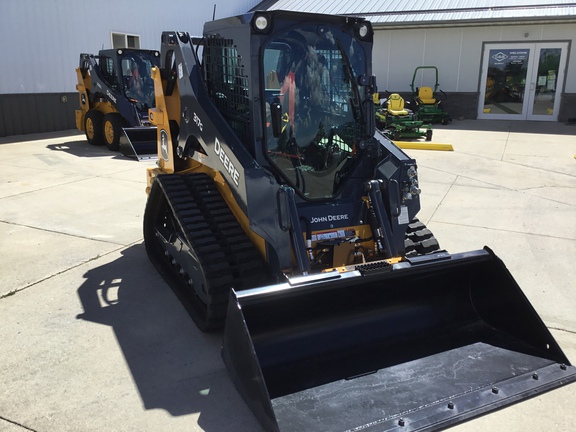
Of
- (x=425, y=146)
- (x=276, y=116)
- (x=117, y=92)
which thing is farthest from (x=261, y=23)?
(x=425, y=146)

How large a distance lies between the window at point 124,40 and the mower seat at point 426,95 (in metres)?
9.75

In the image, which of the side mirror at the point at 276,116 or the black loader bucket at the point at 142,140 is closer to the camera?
the side mirror at the point at 276,116

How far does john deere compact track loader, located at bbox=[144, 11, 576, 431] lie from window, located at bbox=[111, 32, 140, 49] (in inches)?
498

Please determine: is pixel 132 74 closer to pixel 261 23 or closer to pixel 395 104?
pixel 395 104

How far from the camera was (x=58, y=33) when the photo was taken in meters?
14.0

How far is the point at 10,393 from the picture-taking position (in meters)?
3.06

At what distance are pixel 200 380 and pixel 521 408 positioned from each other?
6.46ft

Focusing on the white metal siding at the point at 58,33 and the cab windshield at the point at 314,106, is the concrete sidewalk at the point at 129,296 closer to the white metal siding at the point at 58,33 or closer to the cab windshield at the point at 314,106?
the cab windshield at the point at 314,106

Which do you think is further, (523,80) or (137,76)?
(523,80)

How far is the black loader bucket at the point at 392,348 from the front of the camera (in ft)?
8.91

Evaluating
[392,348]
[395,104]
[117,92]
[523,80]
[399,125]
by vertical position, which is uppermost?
[523,80]

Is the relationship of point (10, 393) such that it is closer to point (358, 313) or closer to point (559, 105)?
point (358, 313)

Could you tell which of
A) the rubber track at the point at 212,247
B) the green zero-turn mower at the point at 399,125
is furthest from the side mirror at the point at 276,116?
the green zero-turn mower at the point at 399,125

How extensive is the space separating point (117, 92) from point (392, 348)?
33.2 feet
